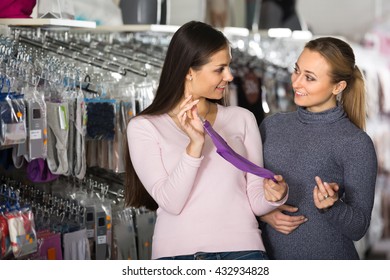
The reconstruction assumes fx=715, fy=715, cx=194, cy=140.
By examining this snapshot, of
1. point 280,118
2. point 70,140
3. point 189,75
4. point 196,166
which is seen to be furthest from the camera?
point 70,140

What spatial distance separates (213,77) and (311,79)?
32cm

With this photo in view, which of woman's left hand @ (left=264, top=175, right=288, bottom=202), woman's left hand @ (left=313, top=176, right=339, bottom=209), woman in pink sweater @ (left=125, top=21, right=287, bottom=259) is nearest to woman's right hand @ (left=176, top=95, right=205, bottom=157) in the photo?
woman in pink sweater @ (left=125, top=21, right=287, bottom=259)

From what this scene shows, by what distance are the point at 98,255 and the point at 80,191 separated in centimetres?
35

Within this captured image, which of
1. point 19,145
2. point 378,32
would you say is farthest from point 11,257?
point 378,32

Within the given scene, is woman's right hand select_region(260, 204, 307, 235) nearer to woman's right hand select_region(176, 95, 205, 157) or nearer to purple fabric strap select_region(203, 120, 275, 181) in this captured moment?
purple fabric strap select_region(203, 120, 275, 181)

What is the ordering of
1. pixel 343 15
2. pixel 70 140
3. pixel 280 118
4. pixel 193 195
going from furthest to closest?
pixel 343 15 → pixel 70 140 → pixel 280 118 → pixel 193 195

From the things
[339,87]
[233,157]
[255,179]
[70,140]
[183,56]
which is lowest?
[70,140]

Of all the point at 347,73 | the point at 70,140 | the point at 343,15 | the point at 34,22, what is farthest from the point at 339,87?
the point at 343,15

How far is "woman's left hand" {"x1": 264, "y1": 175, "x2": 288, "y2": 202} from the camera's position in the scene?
217cm

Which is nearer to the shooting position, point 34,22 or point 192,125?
point 192,125

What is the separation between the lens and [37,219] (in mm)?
3223

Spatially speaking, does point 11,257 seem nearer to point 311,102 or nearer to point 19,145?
point 19,145

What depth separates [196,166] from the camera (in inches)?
83.2

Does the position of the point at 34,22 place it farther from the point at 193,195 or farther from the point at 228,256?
the point at 228,256
